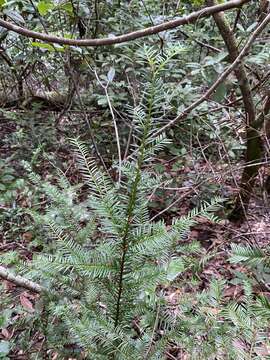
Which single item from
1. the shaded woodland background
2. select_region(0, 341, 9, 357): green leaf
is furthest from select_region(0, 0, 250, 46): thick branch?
select_region(0, 341, 9, 357): green leaf

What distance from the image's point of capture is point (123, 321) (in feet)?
3.40

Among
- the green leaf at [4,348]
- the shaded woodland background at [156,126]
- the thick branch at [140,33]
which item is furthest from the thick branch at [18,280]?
the thick branch at [140,33]

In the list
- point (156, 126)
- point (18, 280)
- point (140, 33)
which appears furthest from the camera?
point (156, 126)

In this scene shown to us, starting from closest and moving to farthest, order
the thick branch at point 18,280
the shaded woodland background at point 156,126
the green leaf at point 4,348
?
the thick branch at point 18,280
the green leaf at point 4,348
the shaded woodland background at point 156,126

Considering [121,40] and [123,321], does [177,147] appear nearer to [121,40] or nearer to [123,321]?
[121,40]

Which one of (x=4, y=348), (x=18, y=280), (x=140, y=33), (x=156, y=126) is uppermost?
(x=140, y=33)

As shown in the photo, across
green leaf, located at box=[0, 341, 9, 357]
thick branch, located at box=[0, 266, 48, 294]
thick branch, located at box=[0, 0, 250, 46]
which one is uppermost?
thick branch, located at box=[0, 0, 250, 46]

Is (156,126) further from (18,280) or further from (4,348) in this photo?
(4,348)

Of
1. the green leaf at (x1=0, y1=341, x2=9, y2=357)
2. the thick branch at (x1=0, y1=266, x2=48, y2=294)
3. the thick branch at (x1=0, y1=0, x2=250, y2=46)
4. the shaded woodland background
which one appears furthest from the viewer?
the shaded woodland background

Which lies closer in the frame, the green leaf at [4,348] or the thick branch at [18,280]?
the thick branch at [18,280]

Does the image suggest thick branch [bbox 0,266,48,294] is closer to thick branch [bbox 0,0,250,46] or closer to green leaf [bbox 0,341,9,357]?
green leaf [bbox 0,341,9,357]

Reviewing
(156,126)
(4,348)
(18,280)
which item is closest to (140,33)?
(156,126)

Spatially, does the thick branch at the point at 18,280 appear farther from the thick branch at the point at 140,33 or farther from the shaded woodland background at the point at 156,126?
the thick branch at the point at 140,33

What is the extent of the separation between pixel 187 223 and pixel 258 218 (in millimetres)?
2113
